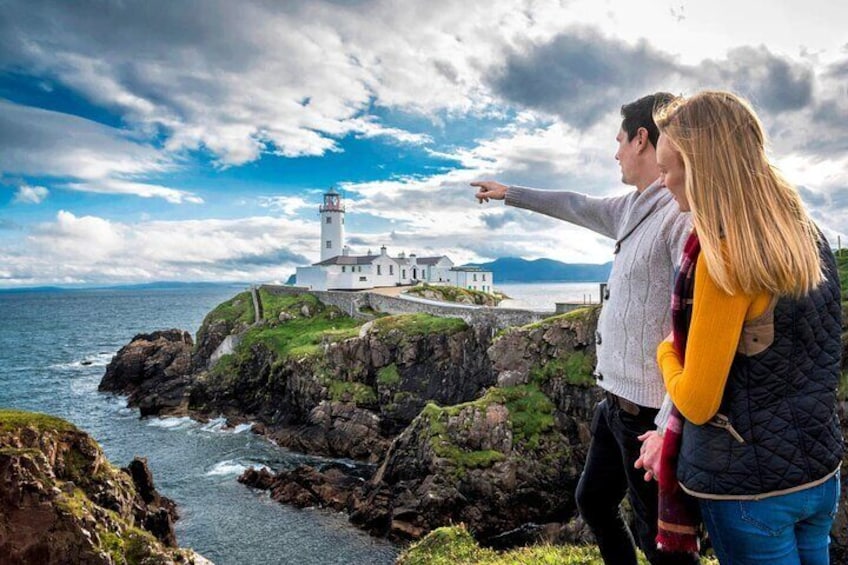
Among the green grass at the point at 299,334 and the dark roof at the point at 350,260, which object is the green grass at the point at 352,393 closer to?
the green grass at the point at 299,334

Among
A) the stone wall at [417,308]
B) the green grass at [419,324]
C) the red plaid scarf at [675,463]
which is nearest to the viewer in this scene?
the red plaid scarf at [675,463]

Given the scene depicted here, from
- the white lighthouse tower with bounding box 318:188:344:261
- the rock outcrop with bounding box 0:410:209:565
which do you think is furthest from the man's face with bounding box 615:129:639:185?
the white lighthouse tower with bounding box 318:188:344:261

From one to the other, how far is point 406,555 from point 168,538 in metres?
6.39

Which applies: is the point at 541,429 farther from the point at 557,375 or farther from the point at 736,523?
the point at 736,523

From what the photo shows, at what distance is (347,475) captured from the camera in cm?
2906

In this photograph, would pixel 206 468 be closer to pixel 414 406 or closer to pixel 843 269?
pixel 414 406

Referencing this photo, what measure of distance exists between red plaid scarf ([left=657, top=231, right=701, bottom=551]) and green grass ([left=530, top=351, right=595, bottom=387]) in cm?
2410

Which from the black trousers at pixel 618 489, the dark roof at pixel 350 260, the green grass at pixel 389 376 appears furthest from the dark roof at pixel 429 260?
the black trousers at pixel 618 489

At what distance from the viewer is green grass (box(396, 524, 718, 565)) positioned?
7305mm

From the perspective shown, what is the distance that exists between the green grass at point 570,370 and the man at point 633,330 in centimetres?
2267

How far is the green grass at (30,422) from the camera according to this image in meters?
9.42

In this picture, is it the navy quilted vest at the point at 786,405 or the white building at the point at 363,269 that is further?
the white building at the point at 363,269

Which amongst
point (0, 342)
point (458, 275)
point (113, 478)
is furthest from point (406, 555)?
point (0, 342)

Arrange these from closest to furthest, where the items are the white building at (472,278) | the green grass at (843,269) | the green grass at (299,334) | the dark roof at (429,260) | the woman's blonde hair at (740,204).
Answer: the woman's blonde hair at (740,204) < the green grass at (843,269) < the green grass at (299,334) < the white building at (472,278) < the dark roof at (429,260)
